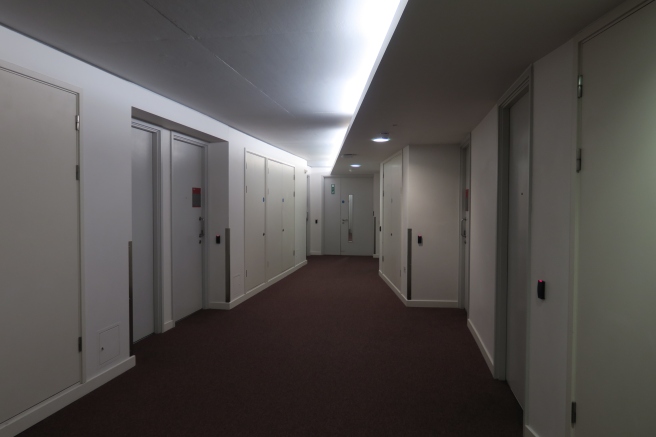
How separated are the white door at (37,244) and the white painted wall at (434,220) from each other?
14.5ft

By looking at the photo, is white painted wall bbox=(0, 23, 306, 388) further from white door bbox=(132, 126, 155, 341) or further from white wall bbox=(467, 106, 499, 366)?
white wall bbox=(467, 106, 499, 366)

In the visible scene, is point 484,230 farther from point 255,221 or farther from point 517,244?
point 255,221

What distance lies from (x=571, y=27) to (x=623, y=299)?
4.42 feet

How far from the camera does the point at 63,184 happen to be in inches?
107

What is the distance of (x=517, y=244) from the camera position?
2.93m

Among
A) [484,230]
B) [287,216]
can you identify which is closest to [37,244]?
[484,230]

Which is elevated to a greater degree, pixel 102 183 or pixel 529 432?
pixel 102 183

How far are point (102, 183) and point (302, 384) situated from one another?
245 centimetres

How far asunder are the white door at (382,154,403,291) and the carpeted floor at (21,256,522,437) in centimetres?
155

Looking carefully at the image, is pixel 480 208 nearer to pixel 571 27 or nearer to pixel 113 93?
pixel 571 27

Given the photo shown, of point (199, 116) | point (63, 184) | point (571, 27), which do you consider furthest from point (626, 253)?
point (199, 116)

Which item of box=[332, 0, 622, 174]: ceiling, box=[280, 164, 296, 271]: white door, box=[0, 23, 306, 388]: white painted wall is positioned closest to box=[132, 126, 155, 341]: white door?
box=[0, 23, 306, 388]: white painted wall

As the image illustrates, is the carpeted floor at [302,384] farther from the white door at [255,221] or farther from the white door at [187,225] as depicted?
the white door at [255,221]

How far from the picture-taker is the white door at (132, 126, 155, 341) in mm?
4035
